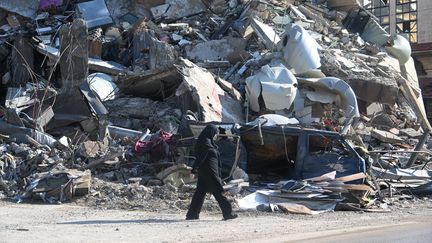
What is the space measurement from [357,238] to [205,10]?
16.6 meters

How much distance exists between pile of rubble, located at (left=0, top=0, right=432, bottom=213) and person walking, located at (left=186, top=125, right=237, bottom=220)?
1.78 metres

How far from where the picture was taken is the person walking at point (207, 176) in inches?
376

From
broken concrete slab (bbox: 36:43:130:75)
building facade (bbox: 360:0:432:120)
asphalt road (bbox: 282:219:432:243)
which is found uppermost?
asphalt road (bbox: 282:219:432:243)

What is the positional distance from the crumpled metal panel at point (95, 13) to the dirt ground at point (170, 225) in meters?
11.9

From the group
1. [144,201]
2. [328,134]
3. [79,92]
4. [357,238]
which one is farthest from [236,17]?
[357,238]

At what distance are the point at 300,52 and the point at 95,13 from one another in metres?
8.77

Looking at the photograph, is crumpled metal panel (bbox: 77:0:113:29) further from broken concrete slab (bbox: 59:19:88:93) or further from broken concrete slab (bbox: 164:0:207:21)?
broken concrete slab (bbox: 59:19:88:93)

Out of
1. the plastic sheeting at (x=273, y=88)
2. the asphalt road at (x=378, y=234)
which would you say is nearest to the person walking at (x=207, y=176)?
the asphalt road at (x=378, y=234)

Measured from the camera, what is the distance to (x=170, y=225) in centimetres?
916

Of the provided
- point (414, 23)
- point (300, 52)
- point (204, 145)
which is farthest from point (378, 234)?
point (414, 23)

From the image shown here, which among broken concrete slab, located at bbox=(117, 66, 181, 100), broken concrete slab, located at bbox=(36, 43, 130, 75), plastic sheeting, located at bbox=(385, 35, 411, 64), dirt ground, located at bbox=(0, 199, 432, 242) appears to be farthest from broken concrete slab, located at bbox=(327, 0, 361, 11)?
dirt ground, located at bbox=(0, 199, 432, 242)

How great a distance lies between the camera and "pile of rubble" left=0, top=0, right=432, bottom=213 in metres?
12.8

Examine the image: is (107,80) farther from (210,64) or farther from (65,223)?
(65,223)

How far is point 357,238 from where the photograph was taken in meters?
8.41
